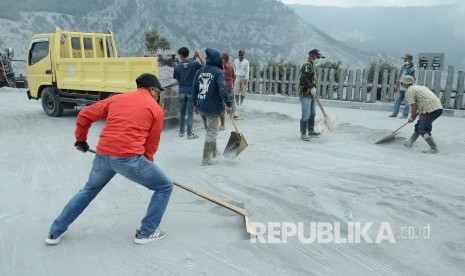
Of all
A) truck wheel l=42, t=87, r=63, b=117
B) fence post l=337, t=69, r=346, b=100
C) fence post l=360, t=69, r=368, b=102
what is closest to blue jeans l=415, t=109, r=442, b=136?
fence post l=360, t=69, r=368, b=102

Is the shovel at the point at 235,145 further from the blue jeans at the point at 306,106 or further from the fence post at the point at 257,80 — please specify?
the fence post at the point at 257,80

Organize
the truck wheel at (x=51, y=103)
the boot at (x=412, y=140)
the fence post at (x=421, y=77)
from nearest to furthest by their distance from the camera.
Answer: the boot at (x=412, y=140) → the truck wheel at (x=51, y=103) → the fence post at (x=421, y=77)

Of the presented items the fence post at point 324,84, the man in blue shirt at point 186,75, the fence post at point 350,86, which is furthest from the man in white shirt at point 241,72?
the fence post at point 350,86

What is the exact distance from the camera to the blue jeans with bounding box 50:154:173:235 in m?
3.25

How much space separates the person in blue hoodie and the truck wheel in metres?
6.47

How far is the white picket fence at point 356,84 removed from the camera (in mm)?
11227

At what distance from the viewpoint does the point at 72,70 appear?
10383 millimetres

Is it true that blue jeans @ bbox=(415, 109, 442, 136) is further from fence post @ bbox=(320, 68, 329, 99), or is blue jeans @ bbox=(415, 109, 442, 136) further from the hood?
fence post @ bbox=(320, 68, 329, 99)

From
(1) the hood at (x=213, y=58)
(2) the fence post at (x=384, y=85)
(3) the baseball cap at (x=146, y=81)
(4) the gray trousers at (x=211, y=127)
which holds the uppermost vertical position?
(1) the hood at (x=213, y=58)

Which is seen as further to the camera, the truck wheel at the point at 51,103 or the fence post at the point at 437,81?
the fence post at the point at 437,81

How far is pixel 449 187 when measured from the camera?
4922 mm

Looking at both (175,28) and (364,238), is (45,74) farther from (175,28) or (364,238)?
(175,28)

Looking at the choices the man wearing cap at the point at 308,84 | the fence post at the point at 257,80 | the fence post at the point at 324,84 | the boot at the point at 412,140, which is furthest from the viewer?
the fence post at the point at 257,80

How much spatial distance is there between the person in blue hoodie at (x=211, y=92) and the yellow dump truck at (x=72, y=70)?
12.0 ft
